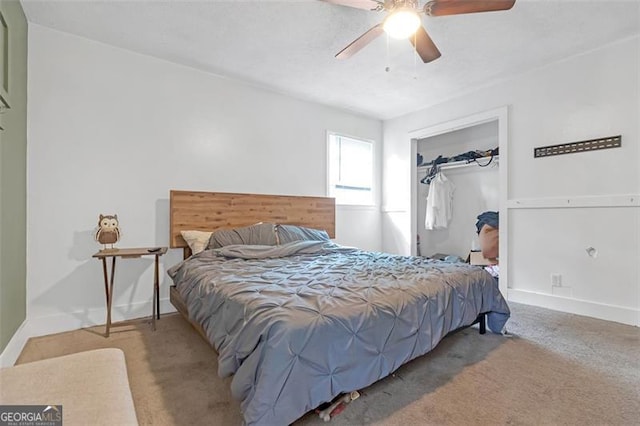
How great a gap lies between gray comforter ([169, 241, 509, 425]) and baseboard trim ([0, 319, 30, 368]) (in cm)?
106

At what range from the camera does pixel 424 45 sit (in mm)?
2264

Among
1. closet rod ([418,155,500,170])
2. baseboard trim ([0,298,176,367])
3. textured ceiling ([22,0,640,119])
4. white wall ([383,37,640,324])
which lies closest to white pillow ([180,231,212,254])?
baseboard trim ([0,298,176,367])

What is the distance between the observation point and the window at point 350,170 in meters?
4.67

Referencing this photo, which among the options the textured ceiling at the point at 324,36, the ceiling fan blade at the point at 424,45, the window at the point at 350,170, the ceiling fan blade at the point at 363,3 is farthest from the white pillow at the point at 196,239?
the ceiling fan blade at the point at 424,45

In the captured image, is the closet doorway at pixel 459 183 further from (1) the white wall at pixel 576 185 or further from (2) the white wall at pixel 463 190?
(1) the white wall at pixel 576 185

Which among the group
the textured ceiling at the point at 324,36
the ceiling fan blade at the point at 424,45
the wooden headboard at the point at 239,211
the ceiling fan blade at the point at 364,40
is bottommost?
the wooden headboard at the point at 239,211

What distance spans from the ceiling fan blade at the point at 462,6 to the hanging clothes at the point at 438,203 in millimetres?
3357

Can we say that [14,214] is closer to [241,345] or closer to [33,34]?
[33,34]

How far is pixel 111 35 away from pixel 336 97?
254cm

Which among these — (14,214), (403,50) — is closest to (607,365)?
(403,50)

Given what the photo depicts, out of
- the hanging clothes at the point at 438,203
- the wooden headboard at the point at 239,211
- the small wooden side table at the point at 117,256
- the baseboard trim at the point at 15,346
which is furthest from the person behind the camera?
the hanging clothes at the point at 438,203

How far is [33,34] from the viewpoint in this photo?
8.52 feet

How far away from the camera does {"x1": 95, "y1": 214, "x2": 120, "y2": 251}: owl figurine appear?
8.82 ft

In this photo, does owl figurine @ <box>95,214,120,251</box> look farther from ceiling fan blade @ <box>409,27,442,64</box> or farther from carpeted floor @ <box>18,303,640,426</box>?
ceiling fan blade @ <box>409,27,442,64</box>
